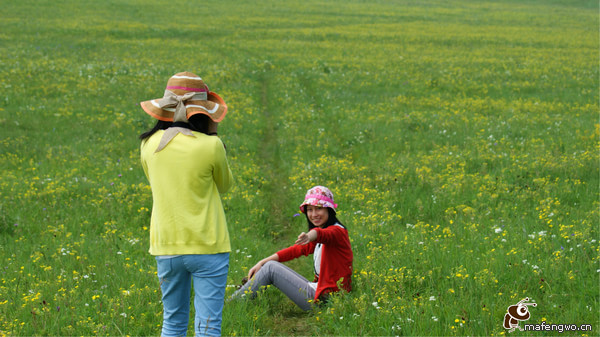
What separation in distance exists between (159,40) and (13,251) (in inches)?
1250

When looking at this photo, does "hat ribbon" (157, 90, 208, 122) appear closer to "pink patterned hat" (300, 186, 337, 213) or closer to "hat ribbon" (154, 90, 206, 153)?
"hat ribbon" (154, 90, 206, 153)

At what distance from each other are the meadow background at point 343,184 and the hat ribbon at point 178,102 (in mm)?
2415

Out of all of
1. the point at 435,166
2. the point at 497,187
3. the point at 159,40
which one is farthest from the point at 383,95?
the point at 159,40

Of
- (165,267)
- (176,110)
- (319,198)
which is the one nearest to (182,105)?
(176,110)

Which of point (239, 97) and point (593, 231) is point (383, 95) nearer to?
point (239, 97)

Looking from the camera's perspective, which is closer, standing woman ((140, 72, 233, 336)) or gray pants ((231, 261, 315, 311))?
standing woman ((140, 72, 233, 336))

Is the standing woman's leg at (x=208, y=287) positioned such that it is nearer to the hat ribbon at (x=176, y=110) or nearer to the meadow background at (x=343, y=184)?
the hat ribbon at (x=176, y=110)

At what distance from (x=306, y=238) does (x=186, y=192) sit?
54.5 inches

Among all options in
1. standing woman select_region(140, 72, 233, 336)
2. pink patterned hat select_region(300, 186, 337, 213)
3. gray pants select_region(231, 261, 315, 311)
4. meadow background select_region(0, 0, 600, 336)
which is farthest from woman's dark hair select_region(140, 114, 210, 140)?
gray pants select_region(231, 261, 315, 311)

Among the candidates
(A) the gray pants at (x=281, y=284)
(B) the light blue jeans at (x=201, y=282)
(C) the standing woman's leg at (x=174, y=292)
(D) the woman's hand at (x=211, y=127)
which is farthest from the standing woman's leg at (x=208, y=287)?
(A) the gray pants at (x=281, y=284)

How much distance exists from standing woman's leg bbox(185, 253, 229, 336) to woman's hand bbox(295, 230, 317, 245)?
2.82 feet

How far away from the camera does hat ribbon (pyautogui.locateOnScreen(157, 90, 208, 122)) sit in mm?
3771

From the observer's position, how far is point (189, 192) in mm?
3744

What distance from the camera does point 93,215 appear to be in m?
8.44
